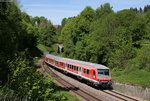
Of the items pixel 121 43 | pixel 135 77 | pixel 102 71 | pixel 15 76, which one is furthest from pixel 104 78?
pixel 121 43

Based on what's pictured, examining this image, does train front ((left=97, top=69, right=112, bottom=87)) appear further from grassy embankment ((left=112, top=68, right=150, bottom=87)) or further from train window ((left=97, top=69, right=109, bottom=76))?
grassy embankment ((left=112, top=68, right=150, bottom=87))

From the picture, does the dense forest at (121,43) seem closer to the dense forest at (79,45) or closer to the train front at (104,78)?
the dense forest at (79,45)

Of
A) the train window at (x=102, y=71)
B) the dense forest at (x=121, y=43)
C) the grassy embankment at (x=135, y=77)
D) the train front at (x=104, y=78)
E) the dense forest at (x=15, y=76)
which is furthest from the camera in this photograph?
the dense forest at (x=121, y=43)

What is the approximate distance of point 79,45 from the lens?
2076 inches

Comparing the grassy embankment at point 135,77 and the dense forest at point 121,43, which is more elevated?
the dense forest at point 121,43

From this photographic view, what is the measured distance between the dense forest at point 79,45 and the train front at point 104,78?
5.94 meters

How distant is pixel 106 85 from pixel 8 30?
12.9 meters

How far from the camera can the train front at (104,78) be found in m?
24.3

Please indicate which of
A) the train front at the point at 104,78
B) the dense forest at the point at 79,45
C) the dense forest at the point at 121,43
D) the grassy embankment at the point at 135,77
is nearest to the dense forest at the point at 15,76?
the dense forest at the point at 79,45

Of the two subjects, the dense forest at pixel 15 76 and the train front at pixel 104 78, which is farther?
the train front at pixel 104 78

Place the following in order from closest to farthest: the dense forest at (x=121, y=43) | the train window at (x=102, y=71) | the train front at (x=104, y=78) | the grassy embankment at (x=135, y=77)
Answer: the grassy embankment at (x=135, y=77)
the train front at (x=104, y=78)
the train window at (x=102, y=71)
the dense forest at (x=121, y=43)

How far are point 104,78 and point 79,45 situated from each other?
94.0ft

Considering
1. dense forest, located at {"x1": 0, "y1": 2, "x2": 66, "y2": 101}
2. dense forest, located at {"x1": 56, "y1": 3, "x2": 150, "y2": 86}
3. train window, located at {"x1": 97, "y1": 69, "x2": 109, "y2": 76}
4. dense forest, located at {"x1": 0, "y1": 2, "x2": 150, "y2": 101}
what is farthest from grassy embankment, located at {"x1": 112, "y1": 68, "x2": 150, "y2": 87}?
dense forest, located at {"x1": 0, "y1": 2, "x2": 66, "y2": 101}

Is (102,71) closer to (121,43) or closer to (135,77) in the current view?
(135,77)
